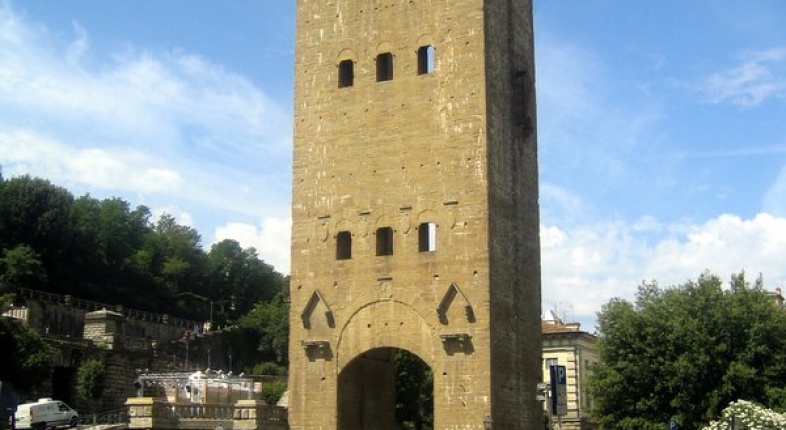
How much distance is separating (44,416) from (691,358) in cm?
2121

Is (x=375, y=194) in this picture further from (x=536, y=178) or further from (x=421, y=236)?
(x=536, y=178)

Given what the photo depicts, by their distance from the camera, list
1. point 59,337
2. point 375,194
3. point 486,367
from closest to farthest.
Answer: point 486,367 < point 375,194 < point 59,337

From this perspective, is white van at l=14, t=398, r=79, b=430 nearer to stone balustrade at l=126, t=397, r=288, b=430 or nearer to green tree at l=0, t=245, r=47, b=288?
stone balustrade at l=126, t=397, r=288, b=430

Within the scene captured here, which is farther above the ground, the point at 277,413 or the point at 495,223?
the point at 495,223

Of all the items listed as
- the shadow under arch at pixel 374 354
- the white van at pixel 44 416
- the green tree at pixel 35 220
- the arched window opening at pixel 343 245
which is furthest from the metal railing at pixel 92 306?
the arched window opening at pixel 343 245

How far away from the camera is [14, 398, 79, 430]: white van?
33000 mm

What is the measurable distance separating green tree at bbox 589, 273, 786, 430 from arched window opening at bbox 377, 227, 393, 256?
10.1 meters

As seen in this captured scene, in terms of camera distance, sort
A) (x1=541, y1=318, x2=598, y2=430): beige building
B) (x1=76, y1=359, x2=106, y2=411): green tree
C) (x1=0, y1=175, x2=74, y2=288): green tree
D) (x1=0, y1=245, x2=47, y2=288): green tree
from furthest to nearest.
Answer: (x1=0, y1=175, x2=74, y2=288): green tree, (x1=0, y1=245, x2=47, y2=288): green tree, (x1=541, y1=318, x2=598, y2=430): beige building, (x1=76, y1=359, x2=106, y2=411): green tree

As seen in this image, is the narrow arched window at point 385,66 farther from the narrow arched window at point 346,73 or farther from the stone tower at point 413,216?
the narrow arched window at point 346,73

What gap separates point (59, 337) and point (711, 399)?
25311mm

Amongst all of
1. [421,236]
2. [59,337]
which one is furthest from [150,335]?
[421,236]

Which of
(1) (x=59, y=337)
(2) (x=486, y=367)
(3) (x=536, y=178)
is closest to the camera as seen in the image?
(2) (x=486, y=367)

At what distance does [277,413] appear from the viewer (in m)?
29.5

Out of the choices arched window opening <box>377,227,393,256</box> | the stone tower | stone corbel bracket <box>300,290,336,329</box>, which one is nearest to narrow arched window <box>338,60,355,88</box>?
the stone tower
